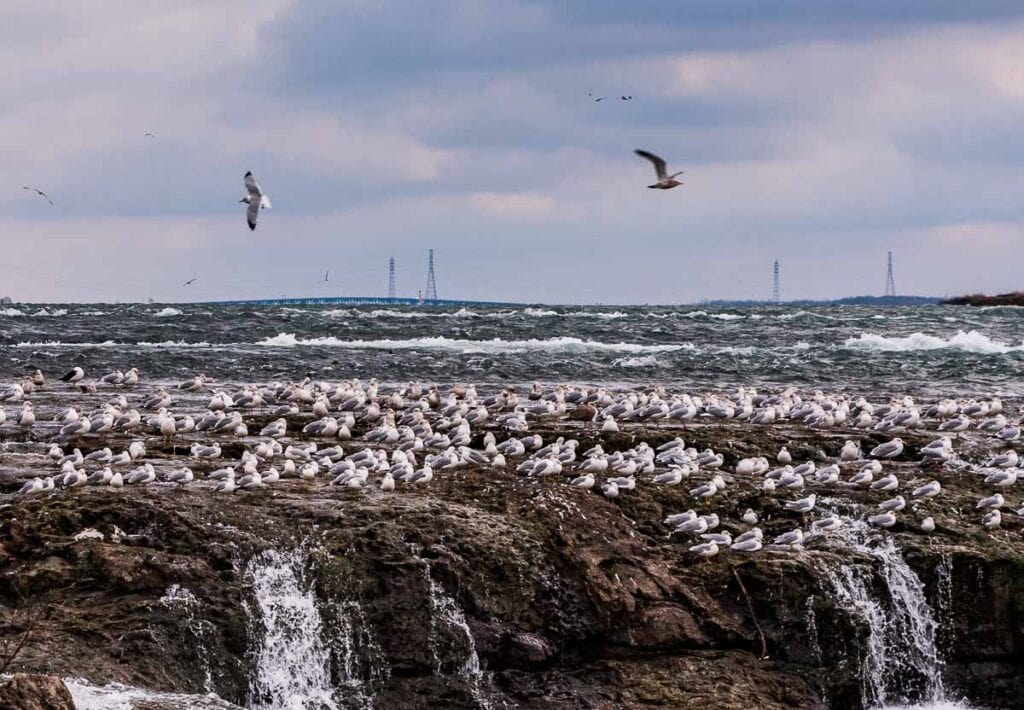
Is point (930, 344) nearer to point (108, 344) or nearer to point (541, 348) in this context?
point (541, 348)

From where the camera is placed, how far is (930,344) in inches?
2170

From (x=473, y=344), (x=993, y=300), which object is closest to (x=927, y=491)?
(x=473, y=344)

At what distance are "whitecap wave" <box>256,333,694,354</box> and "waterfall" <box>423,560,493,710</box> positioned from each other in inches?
1396

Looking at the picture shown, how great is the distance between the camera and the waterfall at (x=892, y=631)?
1447 centimetres

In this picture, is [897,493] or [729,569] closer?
[729,569]

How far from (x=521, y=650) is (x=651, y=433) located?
6786 millimetres

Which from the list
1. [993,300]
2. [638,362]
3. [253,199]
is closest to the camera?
[253,199]

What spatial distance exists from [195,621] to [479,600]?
258 centimetres

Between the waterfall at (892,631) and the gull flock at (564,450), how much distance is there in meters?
0.82

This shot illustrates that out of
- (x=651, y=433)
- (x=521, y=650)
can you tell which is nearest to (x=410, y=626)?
(x=521, y=650)

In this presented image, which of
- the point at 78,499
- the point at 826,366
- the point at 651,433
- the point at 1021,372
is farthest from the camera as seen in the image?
the point at 826,366

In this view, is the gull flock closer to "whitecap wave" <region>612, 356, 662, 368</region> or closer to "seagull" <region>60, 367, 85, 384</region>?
"seagull" <region>60, 367, 85, 384</region>

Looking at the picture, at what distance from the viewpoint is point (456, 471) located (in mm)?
17375

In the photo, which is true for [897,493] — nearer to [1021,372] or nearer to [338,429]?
[338,429]
